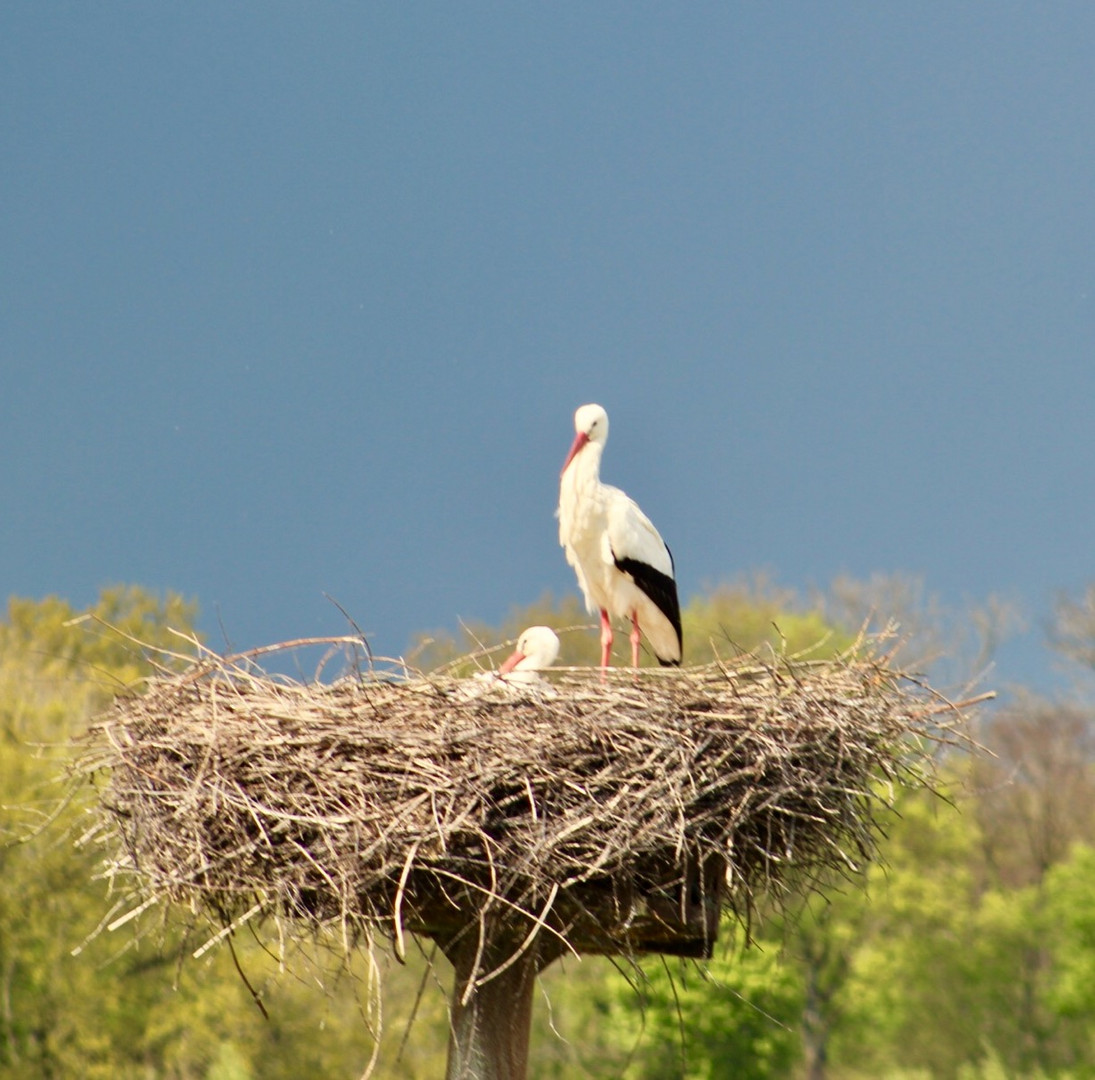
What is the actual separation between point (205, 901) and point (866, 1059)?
87.7ft

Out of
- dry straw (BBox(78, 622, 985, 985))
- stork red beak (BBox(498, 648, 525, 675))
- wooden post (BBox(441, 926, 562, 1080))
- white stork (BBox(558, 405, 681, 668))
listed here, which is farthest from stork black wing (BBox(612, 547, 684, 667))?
wooden post (BBox(441, 926, 562, 1080))

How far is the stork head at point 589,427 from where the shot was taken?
8.26 metres

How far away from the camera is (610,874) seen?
5.48m

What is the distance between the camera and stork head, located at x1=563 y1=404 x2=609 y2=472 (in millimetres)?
8258

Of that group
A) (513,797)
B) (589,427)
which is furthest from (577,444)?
(513,797)

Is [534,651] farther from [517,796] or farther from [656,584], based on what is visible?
[517,796]

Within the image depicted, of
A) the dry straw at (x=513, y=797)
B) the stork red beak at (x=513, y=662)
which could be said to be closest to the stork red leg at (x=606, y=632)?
the stork red beak at (x=513, y=662)

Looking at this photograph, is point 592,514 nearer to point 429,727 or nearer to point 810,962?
point 429,727

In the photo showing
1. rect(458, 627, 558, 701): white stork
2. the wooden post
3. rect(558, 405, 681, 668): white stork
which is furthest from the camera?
rect(558, 405, 681, 668): white stork

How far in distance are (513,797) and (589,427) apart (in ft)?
10.1

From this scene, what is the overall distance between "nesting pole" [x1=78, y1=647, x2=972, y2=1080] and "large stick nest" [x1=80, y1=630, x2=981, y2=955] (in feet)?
0.03

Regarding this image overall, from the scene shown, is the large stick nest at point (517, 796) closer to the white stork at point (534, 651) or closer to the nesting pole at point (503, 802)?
the nesting pole at point (503, 802)

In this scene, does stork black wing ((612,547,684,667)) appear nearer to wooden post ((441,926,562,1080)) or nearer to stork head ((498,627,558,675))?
stork head ((498,627,558,675))

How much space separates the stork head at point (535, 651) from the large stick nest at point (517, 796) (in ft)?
4.83
